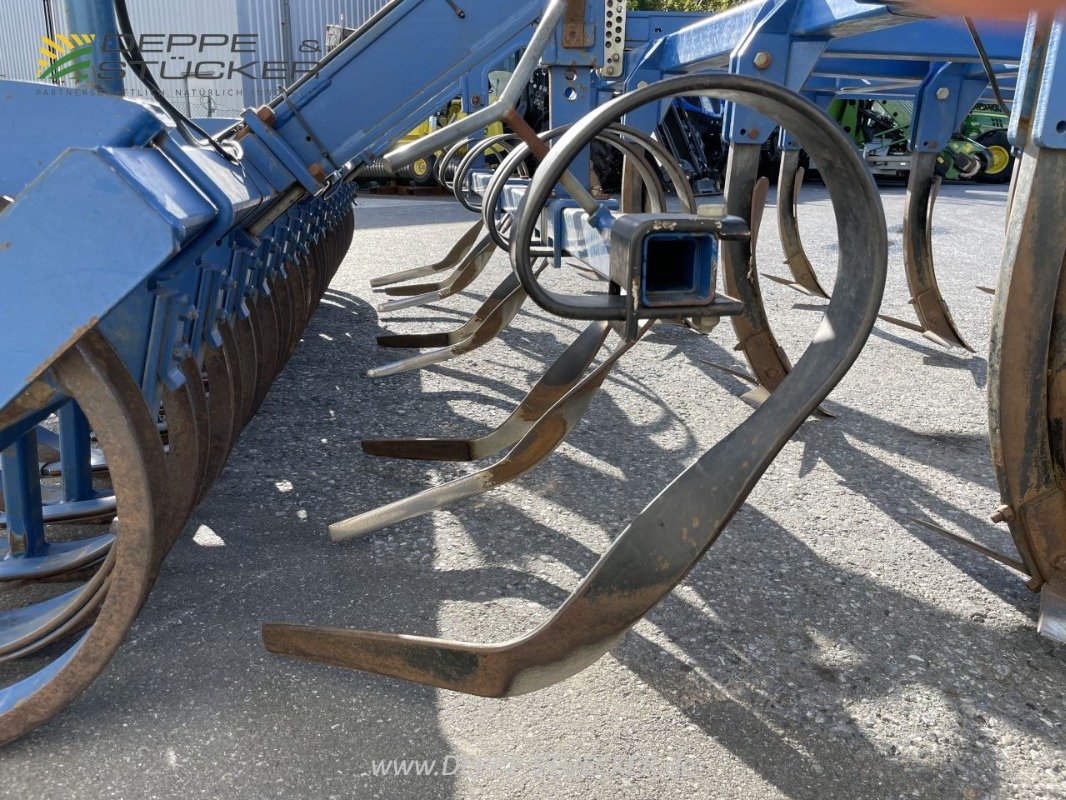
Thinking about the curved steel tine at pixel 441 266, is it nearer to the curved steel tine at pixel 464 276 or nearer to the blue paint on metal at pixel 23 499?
the curved steel tine at pixel 464 276

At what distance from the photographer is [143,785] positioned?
4.72 feet

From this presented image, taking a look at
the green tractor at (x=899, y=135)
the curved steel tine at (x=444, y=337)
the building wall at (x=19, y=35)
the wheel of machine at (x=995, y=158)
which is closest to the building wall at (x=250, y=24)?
the building wall at (x=19, y=35)

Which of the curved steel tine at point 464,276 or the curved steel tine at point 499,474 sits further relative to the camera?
the curved steel tine at point 464,276

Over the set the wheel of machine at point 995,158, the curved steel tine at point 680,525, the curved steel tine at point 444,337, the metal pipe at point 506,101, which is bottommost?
the wheel of machine at point 995,158

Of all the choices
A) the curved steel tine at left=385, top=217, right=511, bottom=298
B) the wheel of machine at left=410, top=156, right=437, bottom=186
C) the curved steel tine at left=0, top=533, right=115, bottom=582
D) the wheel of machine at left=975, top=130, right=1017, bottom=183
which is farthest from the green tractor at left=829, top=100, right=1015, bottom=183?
the curved steel tine at left=0, top=533, right=115, bottom=582

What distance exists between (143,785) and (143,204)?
94 centimetres

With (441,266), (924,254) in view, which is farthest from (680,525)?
(441,266)

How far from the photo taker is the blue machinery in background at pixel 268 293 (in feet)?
4.32

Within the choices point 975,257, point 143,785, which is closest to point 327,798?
point 143,785

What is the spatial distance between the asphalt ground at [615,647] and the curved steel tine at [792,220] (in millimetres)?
1438

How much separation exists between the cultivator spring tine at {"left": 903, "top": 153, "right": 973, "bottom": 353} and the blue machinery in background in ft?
3.26

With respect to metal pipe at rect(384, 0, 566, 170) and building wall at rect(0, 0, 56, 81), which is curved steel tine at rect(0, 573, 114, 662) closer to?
metal pipe at rect(384, 0, 566, 170)

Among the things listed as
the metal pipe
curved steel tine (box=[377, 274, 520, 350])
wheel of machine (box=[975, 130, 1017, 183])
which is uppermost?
the metal pipe

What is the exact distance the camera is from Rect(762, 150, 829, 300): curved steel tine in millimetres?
4371
